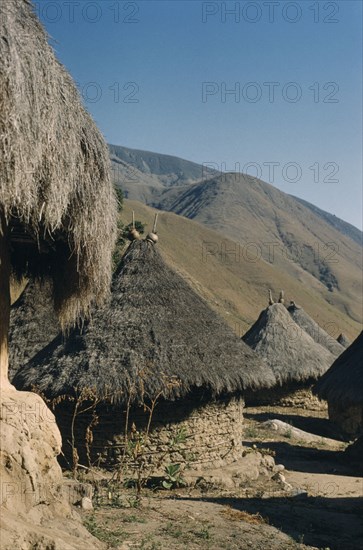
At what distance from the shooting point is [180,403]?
10.2 m

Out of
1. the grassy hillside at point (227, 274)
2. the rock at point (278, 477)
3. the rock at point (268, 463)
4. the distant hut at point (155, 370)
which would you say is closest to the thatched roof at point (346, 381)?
the distant hut at point (155, 370)

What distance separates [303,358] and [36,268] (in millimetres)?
13838

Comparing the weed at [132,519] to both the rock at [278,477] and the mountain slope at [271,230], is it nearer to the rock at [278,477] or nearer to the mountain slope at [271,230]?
the rock at [278,477]

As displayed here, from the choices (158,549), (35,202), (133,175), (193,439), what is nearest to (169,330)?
(193,439)

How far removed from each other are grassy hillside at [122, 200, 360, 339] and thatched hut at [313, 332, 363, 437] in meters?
38.3

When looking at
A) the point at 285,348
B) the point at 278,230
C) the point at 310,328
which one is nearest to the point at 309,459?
the point at 285,348

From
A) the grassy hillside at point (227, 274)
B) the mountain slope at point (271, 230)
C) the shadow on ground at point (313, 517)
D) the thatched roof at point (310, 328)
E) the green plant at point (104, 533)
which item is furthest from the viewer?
the mountain slope at point (271, 230)

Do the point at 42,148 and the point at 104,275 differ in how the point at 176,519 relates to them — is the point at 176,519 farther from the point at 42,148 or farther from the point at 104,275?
the point at 42,148

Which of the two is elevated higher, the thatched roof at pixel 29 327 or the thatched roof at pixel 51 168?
the thatched roof at pixel 51 168

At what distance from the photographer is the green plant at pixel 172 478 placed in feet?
29.7

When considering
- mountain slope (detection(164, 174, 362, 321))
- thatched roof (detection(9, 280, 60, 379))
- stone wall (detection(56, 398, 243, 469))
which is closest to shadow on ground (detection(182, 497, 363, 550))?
stone wall (detection(56, 398, 243, 469))

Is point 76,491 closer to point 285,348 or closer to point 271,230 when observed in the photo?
point 285,348

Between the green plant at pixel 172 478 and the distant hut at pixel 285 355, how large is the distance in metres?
9.75

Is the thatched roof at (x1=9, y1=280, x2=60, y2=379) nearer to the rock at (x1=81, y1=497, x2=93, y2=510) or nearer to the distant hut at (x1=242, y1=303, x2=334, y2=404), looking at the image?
the rock at (x1=81, y1=497, x2=93, y2=510)
